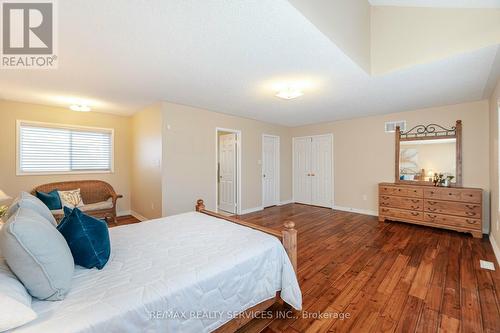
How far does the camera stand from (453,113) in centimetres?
407

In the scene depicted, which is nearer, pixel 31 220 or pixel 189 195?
pixel 31 220

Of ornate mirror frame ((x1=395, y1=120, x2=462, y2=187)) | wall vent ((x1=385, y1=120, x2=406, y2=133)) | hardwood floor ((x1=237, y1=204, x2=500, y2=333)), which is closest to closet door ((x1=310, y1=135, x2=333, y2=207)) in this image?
wall vent ((x1=385, y1=120, x2=406, y2=133))

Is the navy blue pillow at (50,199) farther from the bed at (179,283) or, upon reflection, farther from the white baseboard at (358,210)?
Answer: the white baseboard at (358,210)

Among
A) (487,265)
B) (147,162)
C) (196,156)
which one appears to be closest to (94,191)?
(147,162)

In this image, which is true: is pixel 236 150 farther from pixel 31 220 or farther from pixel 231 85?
pixel 31 220

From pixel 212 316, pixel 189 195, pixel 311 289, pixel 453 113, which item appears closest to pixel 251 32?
pixel 212 316

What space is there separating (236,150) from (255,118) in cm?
94

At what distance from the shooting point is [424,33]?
7.94 ft

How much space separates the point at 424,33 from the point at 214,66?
7.96 ft

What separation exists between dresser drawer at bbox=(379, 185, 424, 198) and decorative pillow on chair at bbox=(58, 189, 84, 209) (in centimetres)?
598

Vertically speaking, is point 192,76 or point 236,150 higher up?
point 192,76

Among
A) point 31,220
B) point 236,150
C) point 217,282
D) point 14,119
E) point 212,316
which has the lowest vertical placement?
point 212,316

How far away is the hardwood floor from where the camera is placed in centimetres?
170

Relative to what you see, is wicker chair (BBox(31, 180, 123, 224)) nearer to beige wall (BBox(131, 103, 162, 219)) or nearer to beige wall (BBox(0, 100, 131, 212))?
beige wall (BBox(0, 100, 131, 212))
